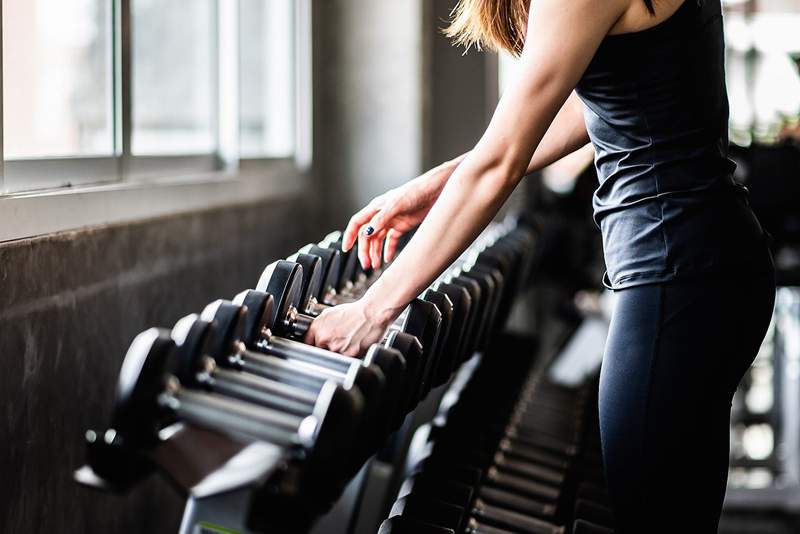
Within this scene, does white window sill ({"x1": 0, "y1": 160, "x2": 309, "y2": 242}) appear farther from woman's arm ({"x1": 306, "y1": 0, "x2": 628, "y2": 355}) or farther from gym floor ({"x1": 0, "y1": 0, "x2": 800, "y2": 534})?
woman's arm ({"x1": 306, "y1": 0, "x2": 628, "y2": 355})

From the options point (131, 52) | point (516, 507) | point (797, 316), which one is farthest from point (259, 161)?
point (797, 316)

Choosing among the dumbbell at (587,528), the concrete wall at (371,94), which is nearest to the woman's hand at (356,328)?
the dumbbell at (587,528)

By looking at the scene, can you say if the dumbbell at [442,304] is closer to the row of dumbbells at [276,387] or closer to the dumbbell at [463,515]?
the row of dumbbells at [276,387]

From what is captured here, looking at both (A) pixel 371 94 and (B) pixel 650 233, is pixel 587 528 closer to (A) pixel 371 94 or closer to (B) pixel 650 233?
(B) pixel 650 233

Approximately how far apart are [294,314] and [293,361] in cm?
16

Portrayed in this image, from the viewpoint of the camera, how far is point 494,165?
122 centimetres

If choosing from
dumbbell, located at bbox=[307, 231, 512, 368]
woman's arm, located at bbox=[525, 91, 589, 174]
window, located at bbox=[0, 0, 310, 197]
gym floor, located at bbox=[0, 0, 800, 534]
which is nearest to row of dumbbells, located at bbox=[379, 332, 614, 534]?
gym floor, located at bbox=[0, 0, 800, 534]

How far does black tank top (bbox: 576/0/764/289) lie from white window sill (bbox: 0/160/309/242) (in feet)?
3.26

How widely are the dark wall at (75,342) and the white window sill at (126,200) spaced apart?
2 cm

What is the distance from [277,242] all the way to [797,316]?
268 centimetres

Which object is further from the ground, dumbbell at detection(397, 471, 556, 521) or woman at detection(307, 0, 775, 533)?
woman at detection(307, 0, 775, 533)

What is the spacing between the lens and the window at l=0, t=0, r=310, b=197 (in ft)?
6.51

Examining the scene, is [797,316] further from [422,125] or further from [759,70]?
[422,125]

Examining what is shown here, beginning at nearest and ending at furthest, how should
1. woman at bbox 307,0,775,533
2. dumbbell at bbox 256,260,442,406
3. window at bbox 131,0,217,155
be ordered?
woman at bbox 307,0,775,533
dumbbell at bbox 256,260,442,406
window at bbox 131,0,217,155
